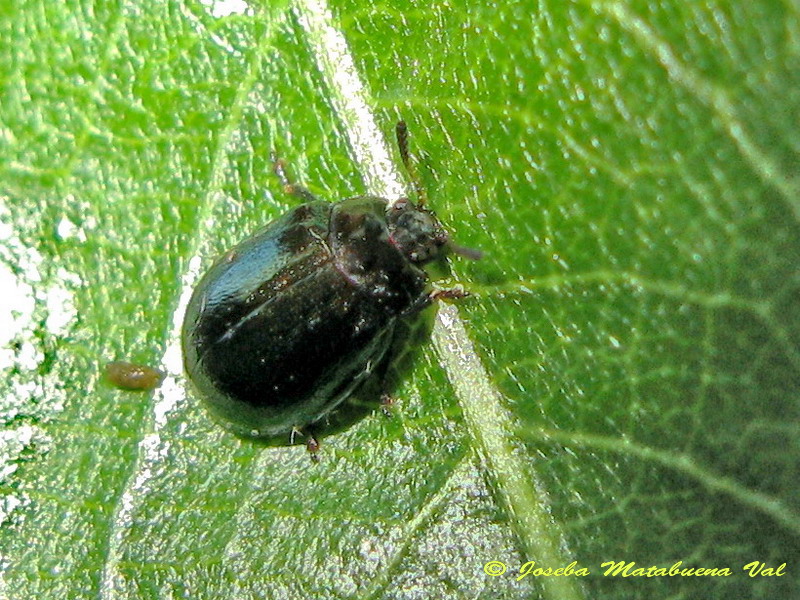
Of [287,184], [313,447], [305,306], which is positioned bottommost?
[313,447]

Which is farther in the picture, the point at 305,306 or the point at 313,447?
the point at 305,306

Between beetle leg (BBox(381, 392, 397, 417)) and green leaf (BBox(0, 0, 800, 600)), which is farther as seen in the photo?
beetle leg (BBox(381, 392, 397, 417))

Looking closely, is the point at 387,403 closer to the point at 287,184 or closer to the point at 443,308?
the point at 443,308

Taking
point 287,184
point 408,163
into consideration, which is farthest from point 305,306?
point 408,163

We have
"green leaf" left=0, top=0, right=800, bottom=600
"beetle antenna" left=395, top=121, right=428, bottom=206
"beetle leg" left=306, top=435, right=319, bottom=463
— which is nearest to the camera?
"green leaf" left=0, top=0, right=800, bottom=600

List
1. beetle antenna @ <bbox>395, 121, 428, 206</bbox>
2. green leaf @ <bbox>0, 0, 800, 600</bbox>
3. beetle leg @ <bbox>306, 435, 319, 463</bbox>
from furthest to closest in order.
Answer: beetle leg @ <bbox>306, 435, 319, 463</bbox>, beetle antenna @ <bbox>395, 121, 428, 206</bbox>, green leaf @ <bbox>0, 0, 800, 600</bbox>

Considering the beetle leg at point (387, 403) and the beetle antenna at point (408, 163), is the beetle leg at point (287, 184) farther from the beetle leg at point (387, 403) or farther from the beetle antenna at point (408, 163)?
the beetle leg at point (387, 403)

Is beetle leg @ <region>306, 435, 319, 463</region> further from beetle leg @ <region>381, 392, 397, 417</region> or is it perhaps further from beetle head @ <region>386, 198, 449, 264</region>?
beetle head @ <region>386, 198, 449, 264</region>

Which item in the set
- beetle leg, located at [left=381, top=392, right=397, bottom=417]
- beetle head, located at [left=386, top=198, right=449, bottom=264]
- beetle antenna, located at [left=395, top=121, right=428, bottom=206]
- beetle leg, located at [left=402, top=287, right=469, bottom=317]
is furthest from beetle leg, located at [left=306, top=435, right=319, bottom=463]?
beetle antenna, located at [left=395, top=121, right=428, bottom=206]
